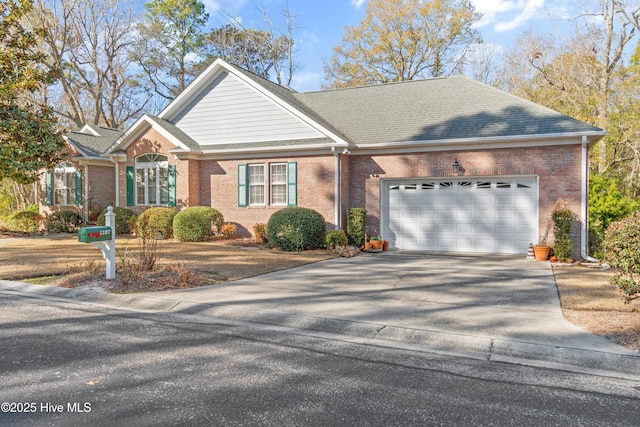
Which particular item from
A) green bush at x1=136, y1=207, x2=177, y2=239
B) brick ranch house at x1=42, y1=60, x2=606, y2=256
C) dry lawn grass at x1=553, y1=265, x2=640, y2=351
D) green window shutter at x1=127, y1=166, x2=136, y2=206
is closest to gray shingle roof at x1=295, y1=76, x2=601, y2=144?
brick ranch house at x1=42, y1=60, x2=606, y2=256

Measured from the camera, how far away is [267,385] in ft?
13.2

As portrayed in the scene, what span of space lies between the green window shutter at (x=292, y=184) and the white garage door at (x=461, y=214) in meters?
3.13

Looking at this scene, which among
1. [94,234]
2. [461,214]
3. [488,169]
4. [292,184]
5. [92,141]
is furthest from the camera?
[92,141]

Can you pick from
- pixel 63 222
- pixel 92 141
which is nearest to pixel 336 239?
pixel 63 222

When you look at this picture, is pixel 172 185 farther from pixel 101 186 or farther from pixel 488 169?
pixel 488 169

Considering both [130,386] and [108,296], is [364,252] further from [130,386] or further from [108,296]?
[130,386]

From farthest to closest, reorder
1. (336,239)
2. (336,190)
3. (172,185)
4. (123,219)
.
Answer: (123,219) → (172,185) → (336,190) → (336,239)

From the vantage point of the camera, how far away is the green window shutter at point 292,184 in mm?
15656

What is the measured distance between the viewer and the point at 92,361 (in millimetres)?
4594

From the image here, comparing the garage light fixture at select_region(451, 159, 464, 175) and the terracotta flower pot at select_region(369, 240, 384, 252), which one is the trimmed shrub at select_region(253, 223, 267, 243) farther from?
the garage light fixture at select_region(451, 159, 464, 175)

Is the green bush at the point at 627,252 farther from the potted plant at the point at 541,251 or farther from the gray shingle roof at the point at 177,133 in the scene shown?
the gray shingle roof at the point at 177,133

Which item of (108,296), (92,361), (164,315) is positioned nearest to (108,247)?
(108,296)

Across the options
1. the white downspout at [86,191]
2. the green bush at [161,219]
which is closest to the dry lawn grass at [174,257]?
the green bush at [161,219]

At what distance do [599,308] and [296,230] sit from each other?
28.3 ft
